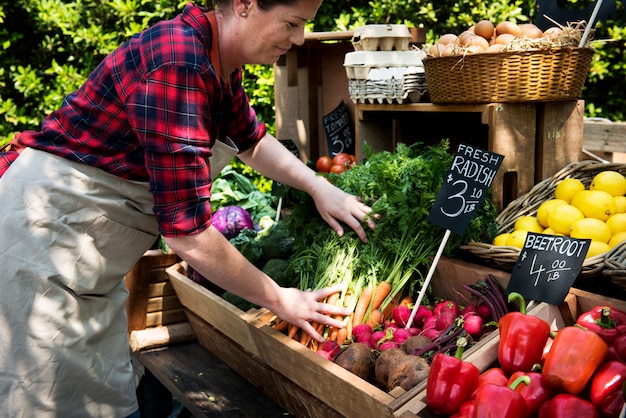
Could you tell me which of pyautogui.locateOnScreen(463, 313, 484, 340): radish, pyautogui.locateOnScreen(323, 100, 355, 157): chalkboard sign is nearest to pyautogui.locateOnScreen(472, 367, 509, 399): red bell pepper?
pyautogui.locateOnScreen(463, 313, 484, 340): radish

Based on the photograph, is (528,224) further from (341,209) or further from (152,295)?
(152,295)

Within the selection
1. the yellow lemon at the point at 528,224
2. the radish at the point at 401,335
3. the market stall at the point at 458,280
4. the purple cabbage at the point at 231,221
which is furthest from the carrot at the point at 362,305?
the purple cabbage at the point at 231,221

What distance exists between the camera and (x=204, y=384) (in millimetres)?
2594

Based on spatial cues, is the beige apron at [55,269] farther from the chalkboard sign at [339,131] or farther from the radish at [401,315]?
the chalkboard sign at [339,131]

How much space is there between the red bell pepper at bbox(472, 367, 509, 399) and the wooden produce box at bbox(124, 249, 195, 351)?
1.80 metres

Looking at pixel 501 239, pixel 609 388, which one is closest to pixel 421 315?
pixel 501 239

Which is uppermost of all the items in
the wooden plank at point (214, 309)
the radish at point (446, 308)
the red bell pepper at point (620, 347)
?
the red bell pepper at point (620, 347)

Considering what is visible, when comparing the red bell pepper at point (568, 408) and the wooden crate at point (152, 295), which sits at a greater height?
the red bell pepper at point (568, 408)

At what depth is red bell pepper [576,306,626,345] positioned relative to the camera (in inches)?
68.2

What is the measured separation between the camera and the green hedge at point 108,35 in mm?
5711

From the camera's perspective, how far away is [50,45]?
588cm

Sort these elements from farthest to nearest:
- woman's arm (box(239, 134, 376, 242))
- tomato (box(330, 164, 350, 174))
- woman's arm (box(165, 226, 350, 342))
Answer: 1. tomato (box(330, 164, 350, 174))
2. woman's arm (box(239, 134, 376, 242))
3. woman's arm (box(165, 226, 350, 342))

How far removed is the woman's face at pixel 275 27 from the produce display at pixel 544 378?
0.99 meters

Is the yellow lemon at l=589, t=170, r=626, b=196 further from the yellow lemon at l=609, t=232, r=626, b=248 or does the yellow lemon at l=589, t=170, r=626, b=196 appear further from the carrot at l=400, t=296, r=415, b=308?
the carrot at l=400, t=296, r=415, b=308
